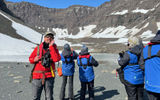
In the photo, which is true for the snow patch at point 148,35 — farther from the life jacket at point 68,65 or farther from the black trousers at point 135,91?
the black trousers at point 135,91

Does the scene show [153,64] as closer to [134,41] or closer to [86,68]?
[134,41]

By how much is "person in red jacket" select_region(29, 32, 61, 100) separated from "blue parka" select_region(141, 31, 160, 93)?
208 centimetres

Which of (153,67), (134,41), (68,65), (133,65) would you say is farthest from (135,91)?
(68,65)

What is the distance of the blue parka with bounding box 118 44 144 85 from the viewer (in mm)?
3963

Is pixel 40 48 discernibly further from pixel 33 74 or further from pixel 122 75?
pixel 122 75

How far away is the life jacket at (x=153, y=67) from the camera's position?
2.81 m

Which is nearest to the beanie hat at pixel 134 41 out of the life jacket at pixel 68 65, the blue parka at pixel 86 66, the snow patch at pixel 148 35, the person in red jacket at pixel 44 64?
the blue parka at pixel 86 66

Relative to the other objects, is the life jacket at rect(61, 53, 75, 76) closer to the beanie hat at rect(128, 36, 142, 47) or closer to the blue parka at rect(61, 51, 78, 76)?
the blue parka at rect(61, 51, 78, 76)

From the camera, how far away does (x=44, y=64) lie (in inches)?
150

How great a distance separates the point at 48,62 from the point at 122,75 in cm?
206

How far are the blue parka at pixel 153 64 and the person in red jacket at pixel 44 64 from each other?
2084 millimetres

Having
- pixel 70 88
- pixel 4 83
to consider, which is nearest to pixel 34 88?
pixel 70 88

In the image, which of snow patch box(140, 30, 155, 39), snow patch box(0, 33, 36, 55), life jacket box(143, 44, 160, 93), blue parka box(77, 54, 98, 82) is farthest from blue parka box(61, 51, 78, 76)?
snow patch box(140, 30, 155, 39)

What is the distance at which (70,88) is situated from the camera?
587 cm
